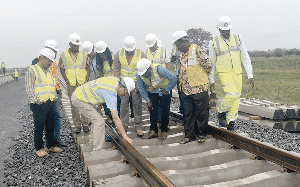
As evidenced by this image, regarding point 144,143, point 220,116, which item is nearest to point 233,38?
point 220,116

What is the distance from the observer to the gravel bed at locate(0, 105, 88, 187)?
13.1 feet

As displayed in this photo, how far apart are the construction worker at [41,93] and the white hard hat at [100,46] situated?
67.6 inches

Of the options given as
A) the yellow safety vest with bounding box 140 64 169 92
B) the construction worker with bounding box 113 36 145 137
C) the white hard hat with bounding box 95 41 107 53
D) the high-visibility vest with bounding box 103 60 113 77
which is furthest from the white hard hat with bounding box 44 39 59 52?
the yellow safety vest with bounding box 140 64 169 92

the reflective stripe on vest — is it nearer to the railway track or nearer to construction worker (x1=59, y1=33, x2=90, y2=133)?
construction worker (x1=59, y1=33, x2=90, y2=133)

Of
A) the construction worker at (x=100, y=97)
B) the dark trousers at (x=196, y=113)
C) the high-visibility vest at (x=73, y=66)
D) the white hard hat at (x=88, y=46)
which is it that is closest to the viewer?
the construction worker at (x=100, y=97)

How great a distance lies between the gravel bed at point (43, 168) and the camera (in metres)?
3.99

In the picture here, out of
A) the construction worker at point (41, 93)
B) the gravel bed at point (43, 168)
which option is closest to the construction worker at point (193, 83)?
the gravel bed at point (43, 168)

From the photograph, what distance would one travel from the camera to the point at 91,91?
14.9 ft

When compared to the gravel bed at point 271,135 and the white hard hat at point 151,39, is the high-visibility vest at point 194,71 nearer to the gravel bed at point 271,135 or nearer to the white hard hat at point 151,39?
the white hard hat at point 151,39

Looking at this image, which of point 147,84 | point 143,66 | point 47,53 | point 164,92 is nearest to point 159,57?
point 147,84

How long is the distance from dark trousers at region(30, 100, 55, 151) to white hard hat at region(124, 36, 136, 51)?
67.9 inches

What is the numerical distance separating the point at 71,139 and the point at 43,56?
6.85 ft

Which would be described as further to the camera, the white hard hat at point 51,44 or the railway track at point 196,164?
the white hard hat at point 51,44

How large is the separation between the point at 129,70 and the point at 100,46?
1008mm
